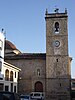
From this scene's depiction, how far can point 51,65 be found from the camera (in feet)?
135

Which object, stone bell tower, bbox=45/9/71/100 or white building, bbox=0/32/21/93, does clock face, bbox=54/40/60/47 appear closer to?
stone bell tower, bbox=45/9/71/100

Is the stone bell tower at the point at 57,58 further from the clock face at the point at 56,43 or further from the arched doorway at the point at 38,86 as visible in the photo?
the arched doorway at the point at 38,86

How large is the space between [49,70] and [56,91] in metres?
3.48

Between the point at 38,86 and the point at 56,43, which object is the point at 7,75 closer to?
the point at 38,86

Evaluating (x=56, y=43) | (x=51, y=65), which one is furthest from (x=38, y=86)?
A: (x=56, y=43)

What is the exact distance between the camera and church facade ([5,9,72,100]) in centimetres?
4072

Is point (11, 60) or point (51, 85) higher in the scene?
point (11, 60)

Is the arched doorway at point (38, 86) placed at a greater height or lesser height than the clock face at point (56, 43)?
lesser

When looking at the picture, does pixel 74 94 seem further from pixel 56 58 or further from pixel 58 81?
pixel 56 58

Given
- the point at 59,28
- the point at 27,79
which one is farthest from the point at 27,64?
the point at 59,28

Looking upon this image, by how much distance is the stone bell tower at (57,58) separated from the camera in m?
40.6

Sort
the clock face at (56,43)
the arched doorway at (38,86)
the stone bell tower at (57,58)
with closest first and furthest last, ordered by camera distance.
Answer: the stone bell tower at (57,58)
the clock face at (56,43)
the arched doorway at (38,86)

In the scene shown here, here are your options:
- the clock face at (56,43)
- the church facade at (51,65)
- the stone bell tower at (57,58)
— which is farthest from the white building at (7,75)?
the clock face at (56,43)

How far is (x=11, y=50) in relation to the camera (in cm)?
4844
